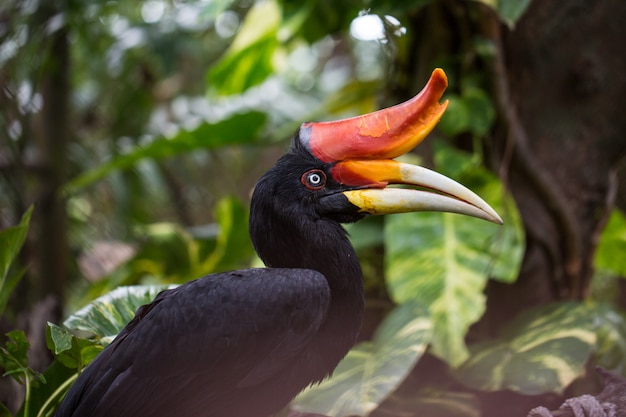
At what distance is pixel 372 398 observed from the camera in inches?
69.4

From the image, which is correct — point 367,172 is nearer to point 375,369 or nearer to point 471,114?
point 375,369

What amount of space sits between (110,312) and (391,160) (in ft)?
2.27

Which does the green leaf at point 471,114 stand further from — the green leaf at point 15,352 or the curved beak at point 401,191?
the green leaf at point 15,352

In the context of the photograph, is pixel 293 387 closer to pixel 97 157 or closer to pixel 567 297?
pixel 567 297

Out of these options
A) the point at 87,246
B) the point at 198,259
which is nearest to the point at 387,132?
the point at 198,259

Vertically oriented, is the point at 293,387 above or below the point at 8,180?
below

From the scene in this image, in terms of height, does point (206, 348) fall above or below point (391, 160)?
below

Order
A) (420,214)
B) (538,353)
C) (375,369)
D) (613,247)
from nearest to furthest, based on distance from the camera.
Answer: (375,369) → (538,353) → (420,214) → (613,247)

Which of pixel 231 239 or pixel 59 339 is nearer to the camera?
pixel 59 339

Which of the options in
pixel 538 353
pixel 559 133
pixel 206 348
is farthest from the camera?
pixel 559 133

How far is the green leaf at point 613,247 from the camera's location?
2.62 meters

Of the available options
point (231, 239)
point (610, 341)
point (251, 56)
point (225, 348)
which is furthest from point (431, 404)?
point (251, 56)

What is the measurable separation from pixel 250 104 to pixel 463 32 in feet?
5.81

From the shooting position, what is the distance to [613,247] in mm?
2641
